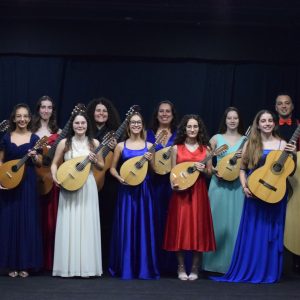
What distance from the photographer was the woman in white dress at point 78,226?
6711mm

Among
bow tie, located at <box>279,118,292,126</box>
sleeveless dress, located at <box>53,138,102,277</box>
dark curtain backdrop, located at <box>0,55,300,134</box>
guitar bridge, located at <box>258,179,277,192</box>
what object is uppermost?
dark curtain backdrop, located at <box>0,55,300,134</box>

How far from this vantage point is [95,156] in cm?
671

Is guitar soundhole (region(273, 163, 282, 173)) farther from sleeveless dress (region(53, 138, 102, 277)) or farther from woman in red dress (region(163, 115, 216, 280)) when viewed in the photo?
sleeveless dress (region(53, 138, 102, 277))

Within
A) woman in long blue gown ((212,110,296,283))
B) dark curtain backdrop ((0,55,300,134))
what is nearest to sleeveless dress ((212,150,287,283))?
woman in long blue gown ((212,110,296,283))

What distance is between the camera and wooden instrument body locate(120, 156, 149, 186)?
22.4 ft

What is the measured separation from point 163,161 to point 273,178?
117 centimetres

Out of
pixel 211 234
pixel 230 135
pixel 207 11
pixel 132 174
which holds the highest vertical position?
pixel 207 11

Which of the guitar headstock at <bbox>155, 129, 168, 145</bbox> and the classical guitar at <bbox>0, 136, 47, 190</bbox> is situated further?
the guitar headstock at <bbox>155, 129, 168, 145</bbox>

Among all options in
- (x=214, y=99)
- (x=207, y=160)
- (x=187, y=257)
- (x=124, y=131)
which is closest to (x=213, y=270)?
(x=187, y=257)

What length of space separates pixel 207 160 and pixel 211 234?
667mm

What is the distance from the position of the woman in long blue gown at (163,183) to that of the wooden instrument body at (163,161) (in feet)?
0.30

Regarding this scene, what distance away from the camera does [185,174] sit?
675 cm

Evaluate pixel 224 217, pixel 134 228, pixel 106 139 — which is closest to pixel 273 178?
pixel 224 217

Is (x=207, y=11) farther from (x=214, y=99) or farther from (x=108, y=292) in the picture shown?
(x=108, y=292)
